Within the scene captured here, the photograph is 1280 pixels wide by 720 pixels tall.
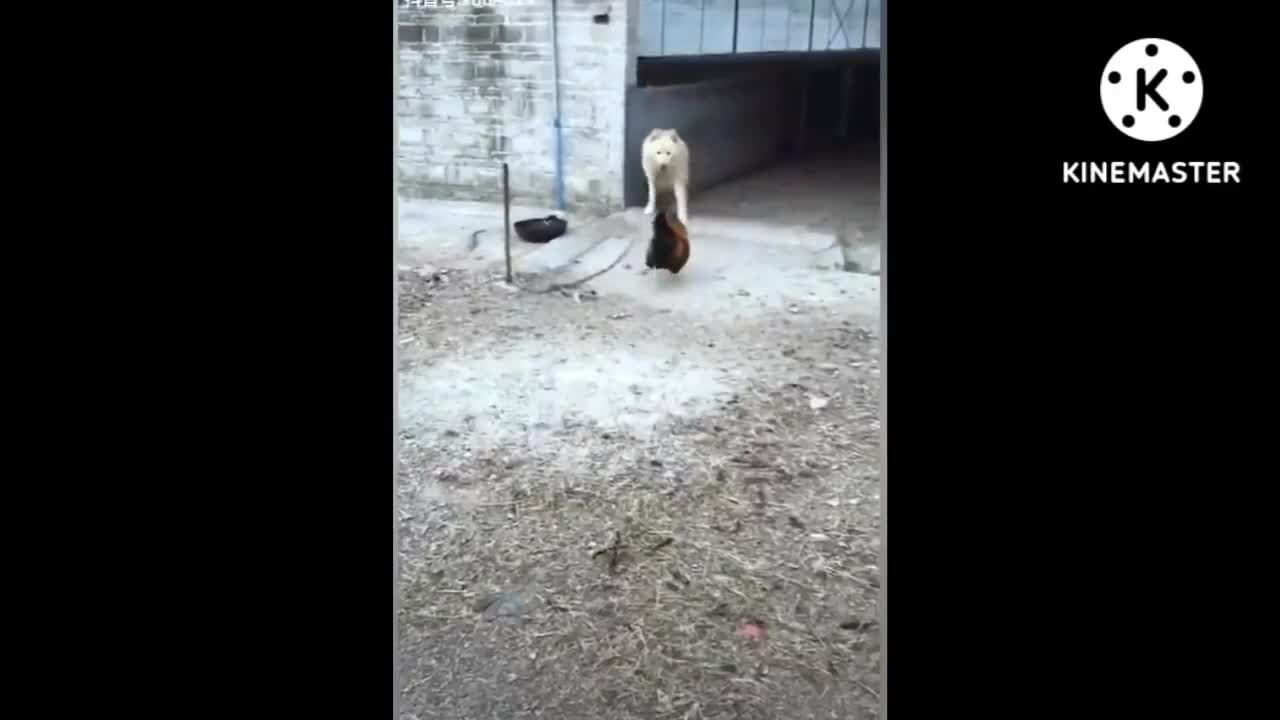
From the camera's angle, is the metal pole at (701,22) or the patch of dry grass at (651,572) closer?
the patch of dry grass at (651,572)

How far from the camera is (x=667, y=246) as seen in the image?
3211 millimetres

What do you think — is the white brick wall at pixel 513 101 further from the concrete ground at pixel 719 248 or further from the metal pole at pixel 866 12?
the metal pole at pixel 866 12

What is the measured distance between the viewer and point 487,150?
3.93 metres

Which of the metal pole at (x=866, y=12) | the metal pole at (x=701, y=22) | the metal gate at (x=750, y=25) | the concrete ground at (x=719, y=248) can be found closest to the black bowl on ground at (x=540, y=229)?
the concrete ground at (x=719, y=248)

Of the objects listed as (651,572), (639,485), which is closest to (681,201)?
(639,485)

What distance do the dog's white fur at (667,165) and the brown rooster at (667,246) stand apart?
0.97ft

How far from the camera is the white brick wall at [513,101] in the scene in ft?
12.3

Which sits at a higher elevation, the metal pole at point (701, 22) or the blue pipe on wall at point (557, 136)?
the metal pole at point (701, 22)

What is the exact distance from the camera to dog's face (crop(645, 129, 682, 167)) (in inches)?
137

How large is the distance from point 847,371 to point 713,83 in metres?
2.38

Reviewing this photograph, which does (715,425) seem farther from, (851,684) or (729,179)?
(729,179)

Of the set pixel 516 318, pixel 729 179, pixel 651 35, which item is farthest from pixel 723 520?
pixel 729 179

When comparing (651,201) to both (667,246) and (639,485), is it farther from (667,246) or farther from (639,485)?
(639,485)
